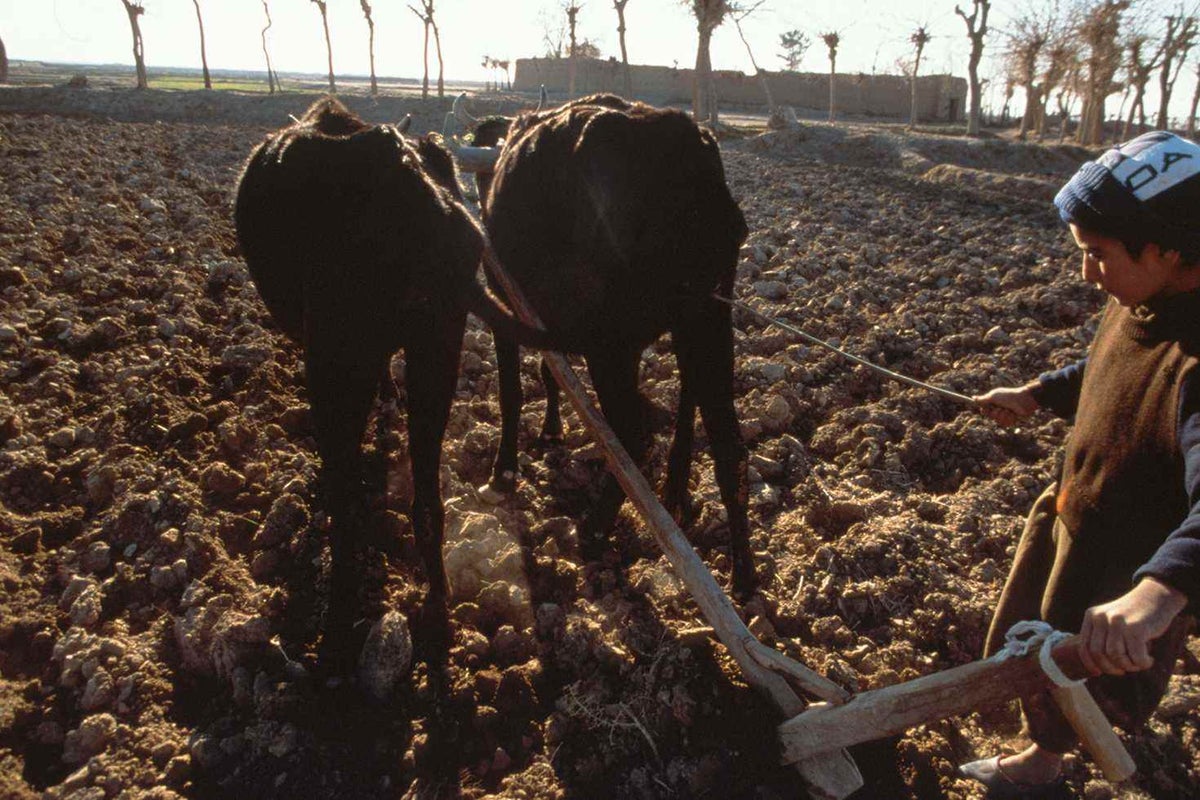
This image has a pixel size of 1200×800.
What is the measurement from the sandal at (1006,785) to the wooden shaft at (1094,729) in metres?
0.87

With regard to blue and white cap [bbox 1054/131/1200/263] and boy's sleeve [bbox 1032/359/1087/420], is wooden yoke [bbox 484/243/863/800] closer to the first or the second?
boy's sleeve [bbox 1032/359/1087/420]

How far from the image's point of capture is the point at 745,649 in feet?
7.60

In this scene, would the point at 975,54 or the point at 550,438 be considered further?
the point at 975,54

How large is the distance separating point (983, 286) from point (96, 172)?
9.39m

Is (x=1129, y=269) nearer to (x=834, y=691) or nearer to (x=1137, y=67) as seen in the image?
(x=834, y=691)

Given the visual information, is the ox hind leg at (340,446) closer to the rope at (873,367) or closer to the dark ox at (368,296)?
the dark ox at (368,296)

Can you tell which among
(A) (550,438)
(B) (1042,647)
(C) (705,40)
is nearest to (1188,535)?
(B) (1042,647)

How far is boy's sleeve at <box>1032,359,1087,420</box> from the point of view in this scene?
2.31m

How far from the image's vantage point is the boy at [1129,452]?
1.49m

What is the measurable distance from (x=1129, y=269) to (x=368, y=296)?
78.8 inches

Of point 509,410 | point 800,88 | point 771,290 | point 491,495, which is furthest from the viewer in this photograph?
point 800,88

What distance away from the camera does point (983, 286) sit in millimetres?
6926

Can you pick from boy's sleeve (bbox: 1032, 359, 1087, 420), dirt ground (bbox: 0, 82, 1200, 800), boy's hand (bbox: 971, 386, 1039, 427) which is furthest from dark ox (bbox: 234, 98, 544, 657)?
boy's sleeve (bbox: 1032, 359, 1087, 420)

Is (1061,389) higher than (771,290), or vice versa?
(1061,389)
